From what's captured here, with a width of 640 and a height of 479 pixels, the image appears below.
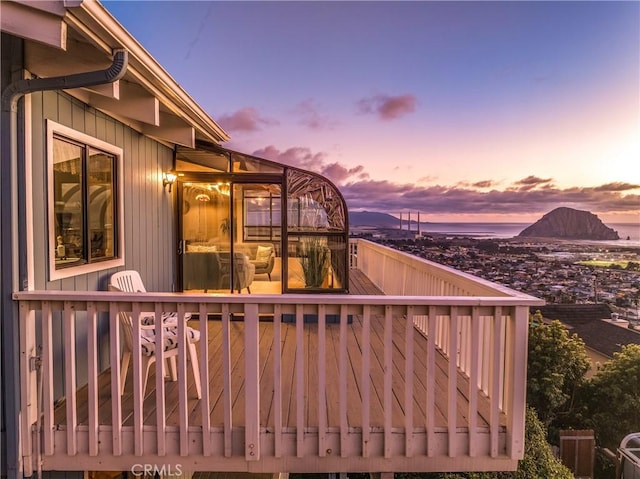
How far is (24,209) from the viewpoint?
2.30 m

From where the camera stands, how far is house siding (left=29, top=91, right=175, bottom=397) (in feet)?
8.32

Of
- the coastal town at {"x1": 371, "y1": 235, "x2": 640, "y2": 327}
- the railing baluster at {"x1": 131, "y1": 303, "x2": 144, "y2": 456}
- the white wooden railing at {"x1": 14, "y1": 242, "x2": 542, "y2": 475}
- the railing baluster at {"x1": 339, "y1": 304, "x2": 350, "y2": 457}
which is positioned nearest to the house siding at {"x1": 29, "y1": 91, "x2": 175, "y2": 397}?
the white wooden railing at {"x1": 14, "y1": 242, "x2": 542, "y2": 475}

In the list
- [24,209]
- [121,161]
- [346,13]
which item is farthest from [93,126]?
[346,13]

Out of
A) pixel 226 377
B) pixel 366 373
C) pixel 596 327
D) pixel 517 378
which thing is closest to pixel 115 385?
pixel 226 377

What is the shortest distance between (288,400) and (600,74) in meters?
13.4

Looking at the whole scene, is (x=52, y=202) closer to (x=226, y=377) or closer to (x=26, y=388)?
(x=26, y=388)

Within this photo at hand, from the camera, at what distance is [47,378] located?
7.36 feet

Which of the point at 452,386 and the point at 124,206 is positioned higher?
the point at 124,206

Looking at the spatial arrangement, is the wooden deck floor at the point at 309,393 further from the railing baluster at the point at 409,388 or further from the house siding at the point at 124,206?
the house siding at the point at 124,206

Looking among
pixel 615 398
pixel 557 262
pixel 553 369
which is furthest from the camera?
pixel 615 398

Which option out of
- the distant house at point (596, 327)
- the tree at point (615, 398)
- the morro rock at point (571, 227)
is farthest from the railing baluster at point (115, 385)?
the tree at point (615, 398)

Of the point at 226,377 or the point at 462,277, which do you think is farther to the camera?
the point at 462,277

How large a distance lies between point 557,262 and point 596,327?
9779 millimetres

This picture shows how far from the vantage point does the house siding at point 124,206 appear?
254cm
